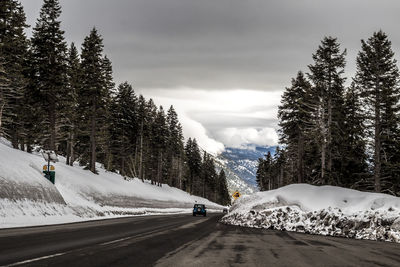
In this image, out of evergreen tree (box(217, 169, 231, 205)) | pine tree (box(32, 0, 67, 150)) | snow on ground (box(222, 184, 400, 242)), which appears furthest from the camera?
evergreen tree (box(217, 169, 231, 205))

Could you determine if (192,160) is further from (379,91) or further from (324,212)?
(324,212)

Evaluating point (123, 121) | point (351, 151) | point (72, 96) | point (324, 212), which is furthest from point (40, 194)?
point (123, 121)

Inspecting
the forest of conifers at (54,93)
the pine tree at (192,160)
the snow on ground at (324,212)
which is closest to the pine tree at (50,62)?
the forest of conifers at (54,93)

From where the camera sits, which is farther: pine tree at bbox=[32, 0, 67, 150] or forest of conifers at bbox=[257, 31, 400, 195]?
pine tree at bbox=[32, 0, 67, 150]

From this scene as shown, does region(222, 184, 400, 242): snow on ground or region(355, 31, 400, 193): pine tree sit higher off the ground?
region(355, 31, 400, 193): pine tree

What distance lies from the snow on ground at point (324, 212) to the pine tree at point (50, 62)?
21982mm

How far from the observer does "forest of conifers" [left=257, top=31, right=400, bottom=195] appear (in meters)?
29.8

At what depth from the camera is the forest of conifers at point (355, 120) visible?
97.8 feet

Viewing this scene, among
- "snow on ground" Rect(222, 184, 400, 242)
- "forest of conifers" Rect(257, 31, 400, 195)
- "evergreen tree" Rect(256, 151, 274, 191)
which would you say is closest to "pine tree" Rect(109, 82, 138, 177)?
"forest of conifers" Rect(257, 31, 400, 195)

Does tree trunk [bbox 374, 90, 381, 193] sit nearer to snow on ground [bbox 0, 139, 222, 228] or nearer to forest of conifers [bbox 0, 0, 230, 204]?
snow on ground [bbox 0, 139, 222, 228]

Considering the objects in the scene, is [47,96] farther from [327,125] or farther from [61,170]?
[327,125]

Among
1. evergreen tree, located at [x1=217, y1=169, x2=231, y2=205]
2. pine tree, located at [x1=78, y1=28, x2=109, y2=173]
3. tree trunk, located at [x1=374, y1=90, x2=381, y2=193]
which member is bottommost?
evergreen tree, located at [x1=217, y1=169, x2=231, y2=205]

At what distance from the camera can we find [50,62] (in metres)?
37.4

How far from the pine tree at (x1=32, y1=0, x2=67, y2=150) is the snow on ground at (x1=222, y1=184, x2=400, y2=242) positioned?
2198cm
